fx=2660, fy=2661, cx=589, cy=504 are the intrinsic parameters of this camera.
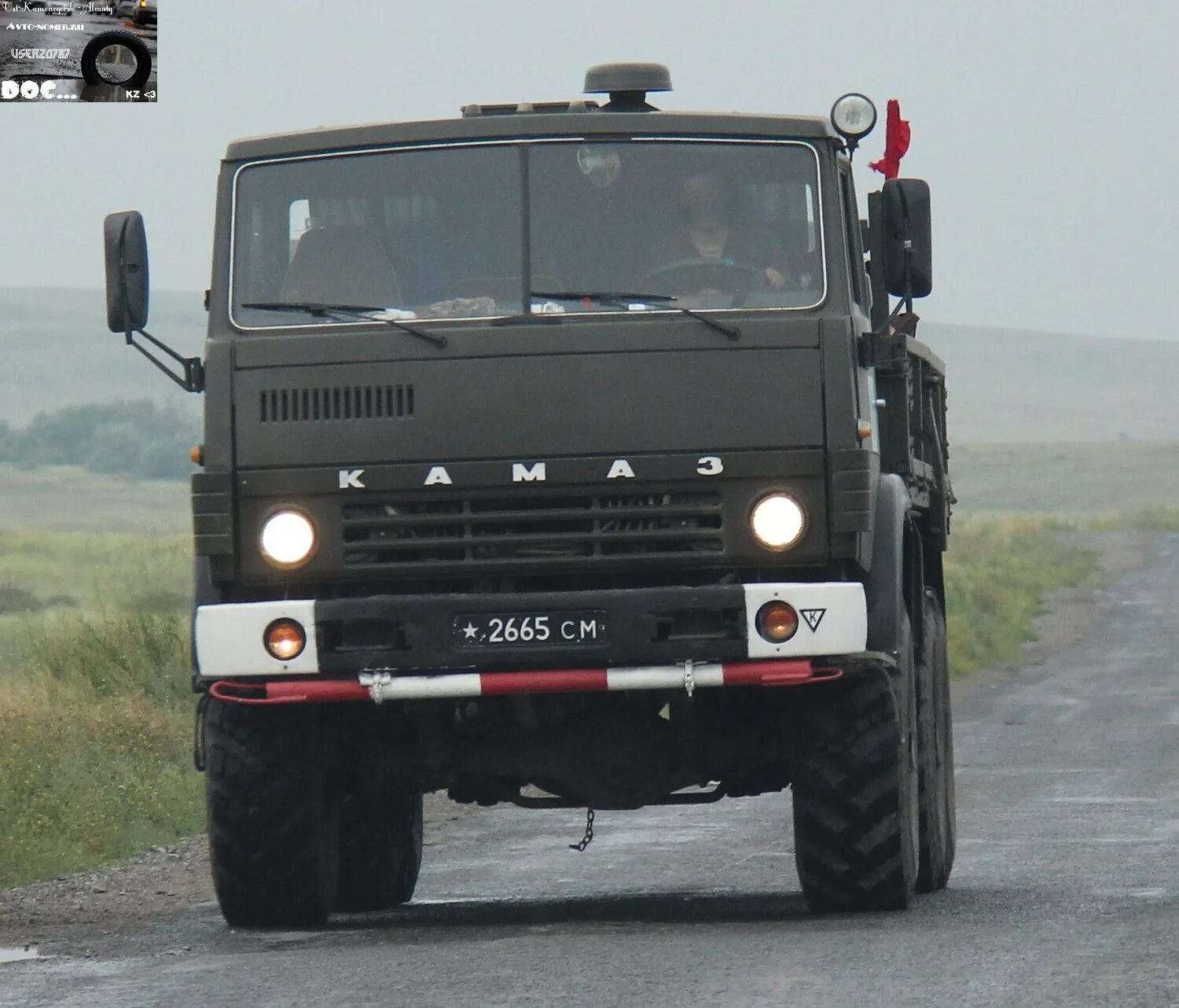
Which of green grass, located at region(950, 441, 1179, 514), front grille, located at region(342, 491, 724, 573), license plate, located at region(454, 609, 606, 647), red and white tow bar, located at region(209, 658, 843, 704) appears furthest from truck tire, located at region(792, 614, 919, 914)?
green grass, located at region(950, 441, 1179, 514)

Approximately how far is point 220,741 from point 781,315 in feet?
8.58

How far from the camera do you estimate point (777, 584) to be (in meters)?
9.23

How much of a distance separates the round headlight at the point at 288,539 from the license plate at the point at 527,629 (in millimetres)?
615

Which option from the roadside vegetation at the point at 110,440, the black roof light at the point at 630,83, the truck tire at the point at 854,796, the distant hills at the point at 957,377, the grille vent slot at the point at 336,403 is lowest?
the truck tire at the point at 854,796

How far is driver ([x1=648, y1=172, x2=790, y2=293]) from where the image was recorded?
9688 mm

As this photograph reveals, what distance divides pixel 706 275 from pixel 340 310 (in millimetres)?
1333

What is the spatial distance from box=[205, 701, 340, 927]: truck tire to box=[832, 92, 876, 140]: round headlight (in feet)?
9.91

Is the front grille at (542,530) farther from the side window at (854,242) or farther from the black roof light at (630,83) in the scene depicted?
the black roof light at (630,83)

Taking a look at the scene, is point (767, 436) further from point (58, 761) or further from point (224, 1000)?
point (58, 761)

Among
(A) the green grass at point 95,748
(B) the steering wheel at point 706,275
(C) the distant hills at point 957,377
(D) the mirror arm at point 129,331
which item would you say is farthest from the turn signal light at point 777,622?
(C) the distant hills at point 957,377

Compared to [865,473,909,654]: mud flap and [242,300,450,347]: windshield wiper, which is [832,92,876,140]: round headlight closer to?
[865,473,909,654]: mud flap

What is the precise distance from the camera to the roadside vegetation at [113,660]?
14.6m

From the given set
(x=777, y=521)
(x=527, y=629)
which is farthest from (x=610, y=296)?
(x=527, y=629)

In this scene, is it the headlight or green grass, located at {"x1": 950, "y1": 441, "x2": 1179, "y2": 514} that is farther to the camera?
green grass, located at {"x1": 950, "y1": 441, "x2": 1179, "y2": 514}
